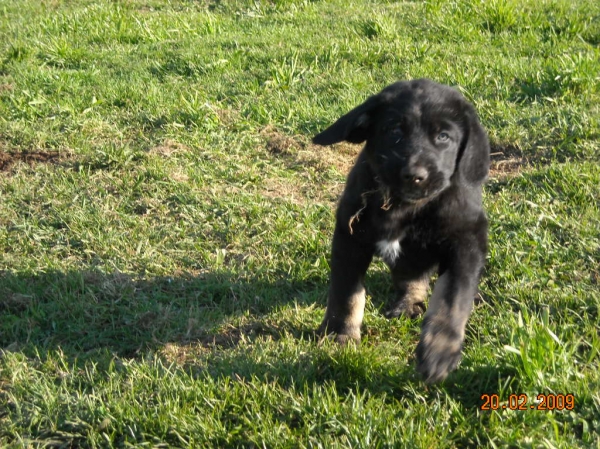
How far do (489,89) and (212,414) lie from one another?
14.6 ft

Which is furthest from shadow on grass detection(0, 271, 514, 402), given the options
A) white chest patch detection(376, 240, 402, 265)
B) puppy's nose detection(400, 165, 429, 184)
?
puppy's nose detection(400, 165, 429, 184)

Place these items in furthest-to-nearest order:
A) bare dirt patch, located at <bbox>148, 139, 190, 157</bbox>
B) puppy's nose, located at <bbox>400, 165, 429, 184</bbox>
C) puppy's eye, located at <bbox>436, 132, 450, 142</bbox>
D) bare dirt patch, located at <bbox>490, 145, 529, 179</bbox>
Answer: bare dirt patch, located at <bbox>148, 139, 190, 157</bbox> < bare dirt patch, located at <bbox>490, 145, 529, 179</bbox> < puppy's eye, located at <bbox>436, 132, 450, 142</bbox> < puppy's nose, located at <bbox>400, 165, 429, 184</bbox>

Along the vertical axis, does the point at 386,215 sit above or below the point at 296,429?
above

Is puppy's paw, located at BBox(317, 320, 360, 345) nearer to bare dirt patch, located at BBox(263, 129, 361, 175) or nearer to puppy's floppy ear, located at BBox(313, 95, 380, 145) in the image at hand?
puppy's floppy ear, located at BBox(313, 95, 380, 145)

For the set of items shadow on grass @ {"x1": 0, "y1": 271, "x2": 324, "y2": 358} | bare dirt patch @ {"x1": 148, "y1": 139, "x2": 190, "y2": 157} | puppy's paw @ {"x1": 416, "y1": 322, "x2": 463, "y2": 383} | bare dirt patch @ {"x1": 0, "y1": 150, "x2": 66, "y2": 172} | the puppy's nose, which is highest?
the puppy's nose

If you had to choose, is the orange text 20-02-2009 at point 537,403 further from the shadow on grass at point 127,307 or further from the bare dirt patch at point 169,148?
the bare dirt patch at point 169,148

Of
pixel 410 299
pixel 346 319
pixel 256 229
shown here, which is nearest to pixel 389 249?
pixel 346 319

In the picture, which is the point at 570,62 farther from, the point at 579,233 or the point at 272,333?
the point at 272,333

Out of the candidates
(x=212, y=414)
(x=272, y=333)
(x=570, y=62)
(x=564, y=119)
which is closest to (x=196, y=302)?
(x=272, y=333)

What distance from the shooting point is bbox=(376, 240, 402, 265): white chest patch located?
3848 mm

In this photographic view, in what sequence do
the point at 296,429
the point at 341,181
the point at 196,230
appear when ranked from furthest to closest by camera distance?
the point at 341,181
the point at 196,230
the point at 296,429

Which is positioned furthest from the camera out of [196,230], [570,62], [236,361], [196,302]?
[570,62]

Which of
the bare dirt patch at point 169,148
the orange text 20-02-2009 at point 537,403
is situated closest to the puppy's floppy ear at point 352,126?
the orange text 20-02-2009 at point 537,403

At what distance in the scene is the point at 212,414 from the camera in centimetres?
332
